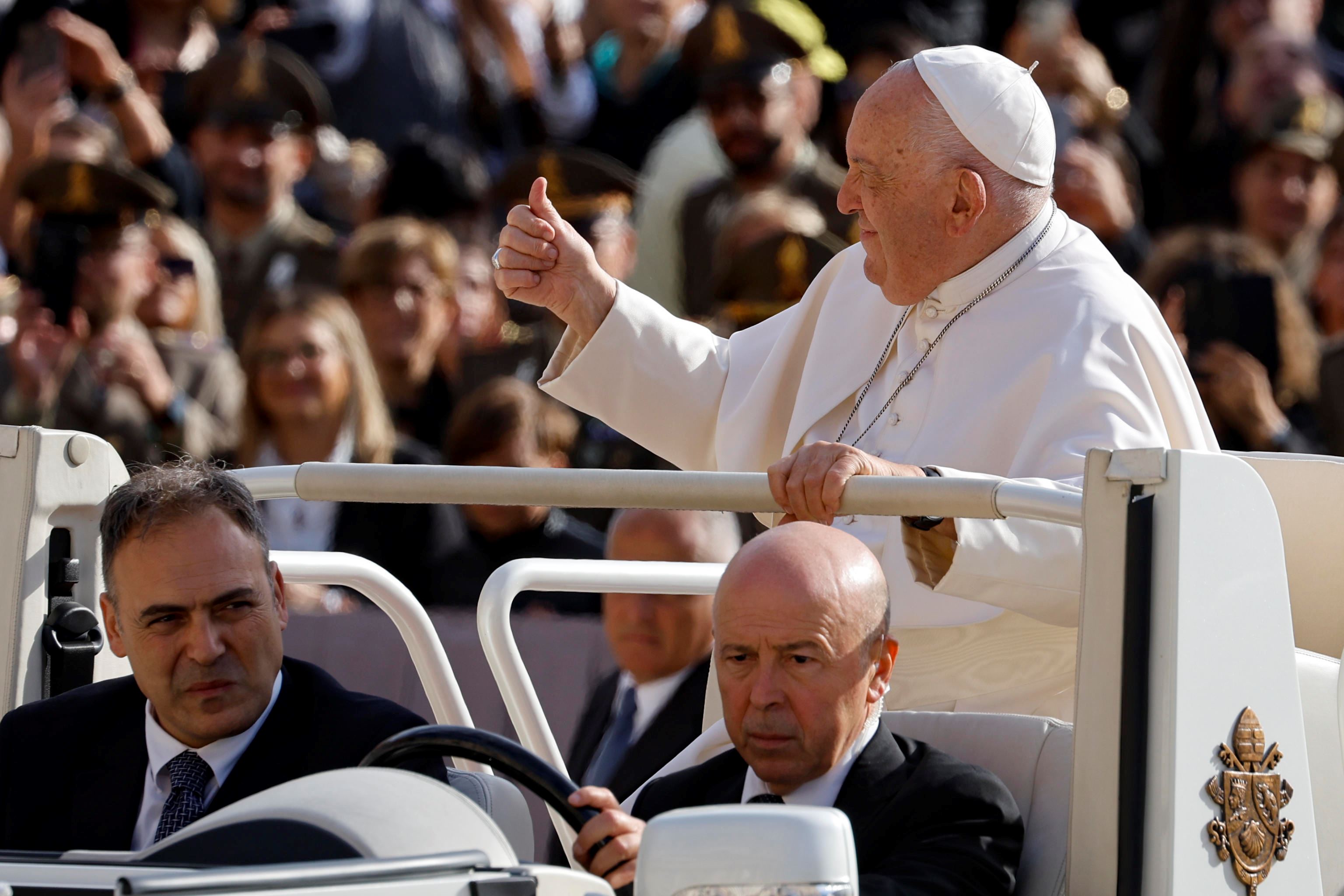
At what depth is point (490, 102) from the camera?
8.68 m

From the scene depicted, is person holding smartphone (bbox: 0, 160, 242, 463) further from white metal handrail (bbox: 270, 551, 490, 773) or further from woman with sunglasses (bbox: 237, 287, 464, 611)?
white metal handrail (bbox: 270, 551, 490, 773)

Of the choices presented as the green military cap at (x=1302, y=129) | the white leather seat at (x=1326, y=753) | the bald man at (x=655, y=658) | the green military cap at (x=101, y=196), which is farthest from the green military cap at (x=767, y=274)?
the white leather seat at (x=1326, y=753)

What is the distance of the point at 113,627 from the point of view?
281cm

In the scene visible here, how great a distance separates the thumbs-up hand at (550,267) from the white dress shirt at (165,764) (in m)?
1.20

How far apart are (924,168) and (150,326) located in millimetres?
4986

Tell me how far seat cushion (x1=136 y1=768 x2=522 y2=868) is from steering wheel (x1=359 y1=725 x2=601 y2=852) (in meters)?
0.13

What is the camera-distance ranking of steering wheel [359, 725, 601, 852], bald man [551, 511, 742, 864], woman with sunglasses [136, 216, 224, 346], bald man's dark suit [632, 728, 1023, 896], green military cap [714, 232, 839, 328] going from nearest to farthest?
steering wheel [359, 725, 601, 852]
bald man's dark suit [632, 728, 1023, 896]
bald man [551, 511, 742, 864]
green military cap [714, 232, 839, 328]
woman with sunglasses [136, 216, 224, 346]

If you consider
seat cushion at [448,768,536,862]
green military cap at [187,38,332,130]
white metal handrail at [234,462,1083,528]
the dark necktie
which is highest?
green military cap at [187,38,332,130]

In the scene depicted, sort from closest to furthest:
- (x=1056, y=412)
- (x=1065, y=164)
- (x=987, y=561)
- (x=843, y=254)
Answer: (x=987, y=561), (x=1056, y=412), (x=843, y=254), (x=1065, y=164)

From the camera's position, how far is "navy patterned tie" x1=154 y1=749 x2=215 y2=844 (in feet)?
8.73

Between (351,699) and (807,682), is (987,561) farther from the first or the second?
(351,699)

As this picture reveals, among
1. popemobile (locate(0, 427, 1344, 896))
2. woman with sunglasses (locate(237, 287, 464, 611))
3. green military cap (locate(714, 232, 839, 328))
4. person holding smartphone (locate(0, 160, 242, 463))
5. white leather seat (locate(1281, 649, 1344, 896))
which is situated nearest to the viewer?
popemobile (locate(0, 427, 1344, 896))

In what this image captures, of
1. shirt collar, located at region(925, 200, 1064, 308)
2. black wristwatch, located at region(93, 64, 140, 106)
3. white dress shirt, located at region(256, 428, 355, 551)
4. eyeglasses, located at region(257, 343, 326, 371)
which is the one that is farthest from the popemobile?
black wristwatch, located at region(93, 64, 140, 106)

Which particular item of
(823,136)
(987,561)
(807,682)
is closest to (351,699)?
(807,682)
